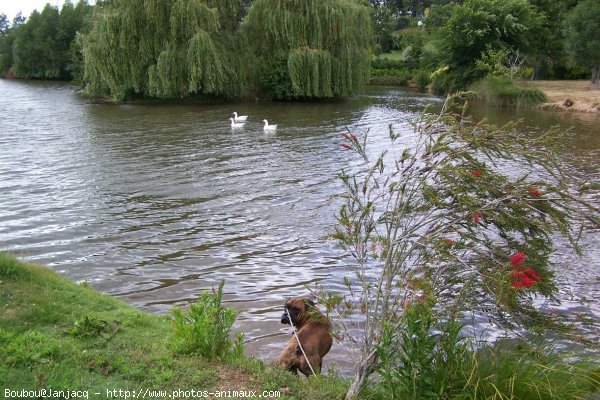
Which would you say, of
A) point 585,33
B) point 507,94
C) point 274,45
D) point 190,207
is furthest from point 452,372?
point 585,33

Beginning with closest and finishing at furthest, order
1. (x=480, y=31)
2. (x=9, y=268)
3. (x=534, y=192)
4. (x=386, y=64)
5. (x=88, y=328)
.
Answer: (x=534, y=192) < (x=88, y=328) < (x=9, y=268) < (x=480, y=31) < (x=386, y=64)

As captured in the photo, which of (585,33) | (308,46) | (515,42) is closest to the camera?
(308,46)

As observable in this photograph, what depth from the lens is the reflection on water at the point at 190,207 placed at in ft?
26.3

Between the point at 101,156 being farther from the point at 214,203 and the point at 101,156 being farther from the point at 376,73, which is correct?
→ the point at 376,73

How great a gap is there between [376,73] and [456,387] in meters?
51.4

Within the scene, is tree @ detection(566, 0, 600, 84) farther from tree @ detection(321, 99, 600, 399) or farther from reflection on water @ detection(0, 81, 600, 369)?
tree @ detection(321, 99, 600, 399)

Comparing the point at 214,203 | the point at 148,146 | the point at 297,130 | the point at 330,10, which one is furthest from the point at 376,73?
the point at 214,203

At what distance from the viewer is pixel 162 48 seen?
95.1 ft

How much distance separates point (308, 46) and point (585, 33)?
17612mm

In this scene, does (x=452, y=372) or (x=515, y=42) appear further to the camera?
(x=515, y=42)

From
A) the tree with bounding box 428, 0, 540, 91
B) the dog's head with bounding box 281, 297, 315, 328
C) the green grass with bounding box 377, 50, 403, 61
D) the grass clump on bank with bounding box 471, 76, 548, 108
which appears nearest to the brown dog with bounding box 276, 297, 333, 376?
the dog's head with bounding box 281, 297, 315, 328

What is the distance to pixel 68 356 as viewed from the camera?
446 cm

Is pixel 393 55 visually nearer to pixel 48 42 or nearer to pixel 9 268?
pixel 48 42

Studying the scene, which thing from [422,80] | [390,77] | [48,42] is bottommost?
[422,80]
